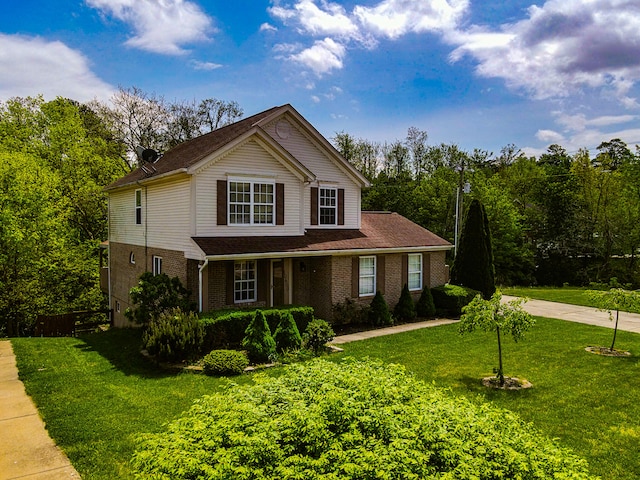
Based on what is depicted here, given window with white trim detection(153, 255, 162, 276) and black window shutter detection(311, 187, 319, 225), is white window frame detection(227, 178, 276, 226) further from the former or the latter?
window with white trim detection(153, 255, 162, 276)

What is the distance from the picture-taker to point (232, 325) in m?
13.1

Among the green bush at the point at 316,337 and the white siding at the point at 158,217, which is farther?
the white siding at the point at 158,217

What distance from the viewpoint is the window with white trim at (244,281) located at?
15.8m

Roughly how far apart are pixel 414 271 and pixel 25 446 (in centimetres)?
1611

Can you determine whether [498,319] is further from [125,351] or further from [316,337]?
[125,351]

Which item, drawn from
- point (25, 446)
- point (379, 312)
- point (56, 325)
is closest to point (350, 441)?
point (25, 446)

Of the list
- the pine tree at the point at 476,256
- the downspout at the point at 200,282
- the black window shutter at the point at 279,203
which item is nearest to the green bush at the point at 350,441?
the downspout at the point at 200,282

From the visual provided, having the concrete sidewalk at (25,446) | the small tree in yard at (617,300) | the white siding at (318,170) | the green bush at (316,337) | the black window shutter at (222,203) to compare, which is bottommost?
the concrete sidewalk at (25,446)

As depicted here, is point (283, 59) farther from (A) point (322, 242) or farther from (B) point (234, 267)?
(B) point (234, 267)

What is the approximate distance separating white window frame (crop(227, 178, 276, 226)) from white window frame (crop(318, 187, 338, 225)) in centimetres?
302

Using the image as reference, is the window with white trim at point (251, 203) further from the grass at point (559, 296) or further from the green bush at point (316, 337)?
the grass at point (559, 296)

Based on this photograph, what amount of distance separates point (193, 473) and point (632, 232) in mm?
37811

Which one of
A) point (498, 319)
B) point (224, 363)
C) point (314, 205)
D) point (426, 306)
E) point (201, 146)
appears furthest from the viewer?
point (426, 306)

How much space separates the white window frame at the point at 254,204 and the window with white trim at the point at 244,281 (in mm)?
1561
